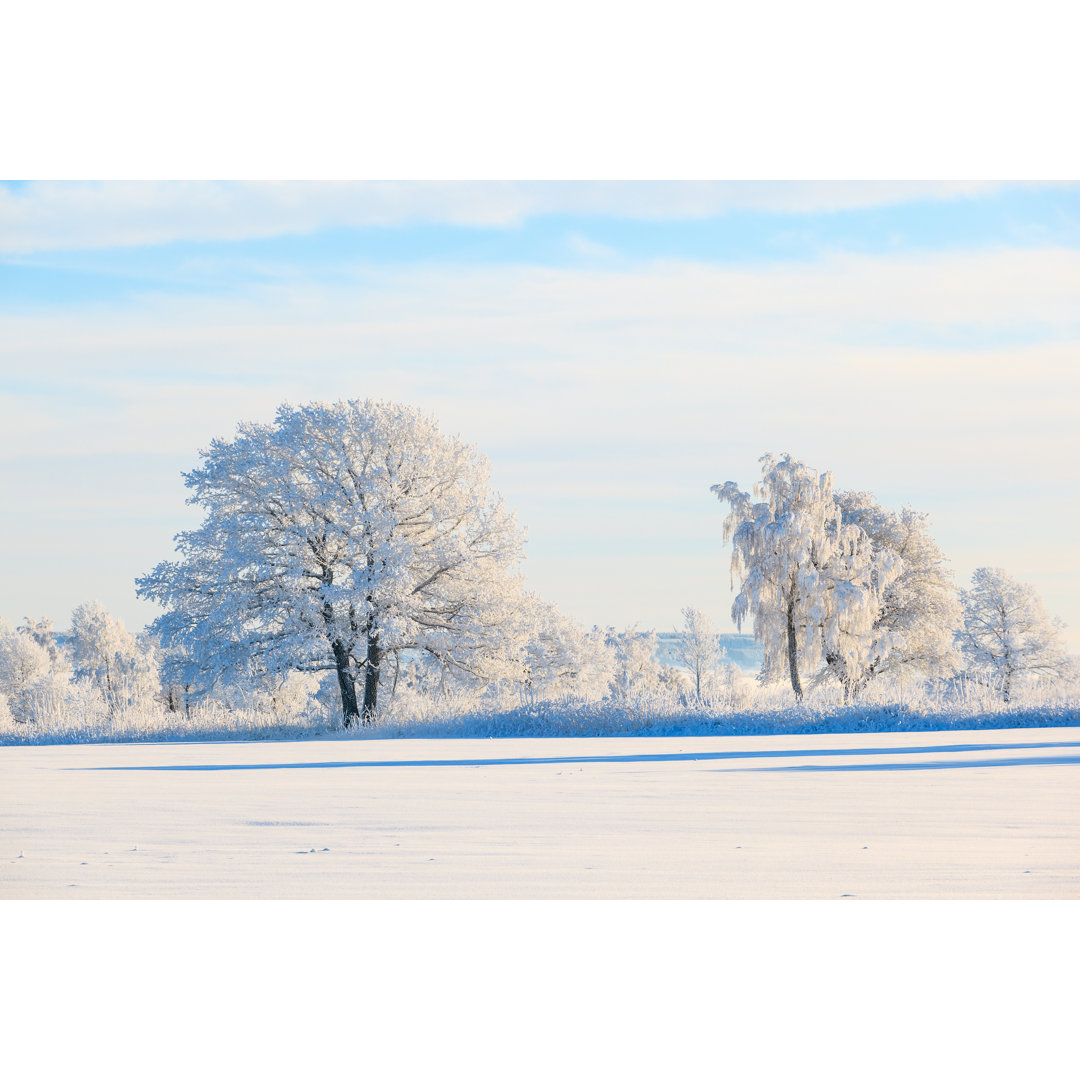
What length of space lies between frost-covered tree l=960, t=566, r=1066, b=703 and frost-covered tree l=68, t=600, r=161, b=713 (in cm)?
3204

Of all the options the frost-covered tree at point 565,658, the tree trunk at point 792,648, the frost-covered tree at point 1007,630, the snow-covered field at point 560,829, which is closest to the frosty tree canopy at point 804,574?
the tree trunk at point 792,648

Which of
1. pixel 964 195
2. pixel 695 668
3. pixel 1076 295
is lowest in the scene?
pixel 695 668

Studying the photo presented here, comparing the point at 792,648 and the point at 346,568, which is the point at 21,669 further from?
the point at 792,648

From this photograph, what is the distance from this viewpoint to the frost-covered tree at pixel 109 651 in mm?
44438

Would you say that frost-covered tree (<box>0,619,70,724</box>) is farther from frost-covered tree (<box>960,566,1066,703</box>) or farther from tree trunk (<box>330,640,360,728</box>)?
frost-covered tree (<box>960,566,1066,703</box>)

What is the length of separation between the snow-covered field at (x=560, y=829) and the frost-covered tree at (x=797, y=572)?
68.9ft

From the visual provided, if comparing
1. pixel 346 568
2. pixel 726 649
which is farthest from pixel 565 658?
pixel 346 568

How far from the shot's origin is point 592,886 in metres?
3.65

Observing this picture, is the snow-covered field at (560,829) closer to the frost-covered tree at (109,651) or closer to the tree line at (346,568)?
the tree line at (346,568)

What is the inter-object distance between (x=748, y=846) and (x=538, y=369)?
554 centimetres

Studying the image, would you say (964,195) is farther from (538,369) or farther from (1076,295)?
(538,369)

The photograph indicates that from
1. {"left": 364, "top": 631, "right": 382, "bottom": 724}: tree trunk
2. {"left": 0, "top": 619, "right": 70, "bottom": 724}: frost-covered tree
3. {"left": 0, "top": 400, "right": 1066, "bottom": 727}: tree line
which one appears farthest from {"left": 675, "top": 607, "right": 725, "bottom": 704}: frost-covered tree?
{"left": 364, "top": 631, "right": 382, "bottom": 724}: tree trunk
